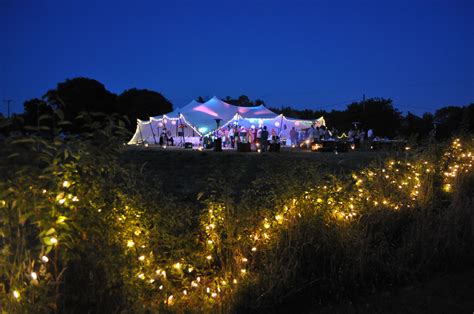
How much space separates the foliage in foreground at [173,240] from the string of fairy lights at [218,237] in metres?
0.01

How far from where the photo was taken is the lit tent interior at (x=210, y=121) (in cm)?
2628

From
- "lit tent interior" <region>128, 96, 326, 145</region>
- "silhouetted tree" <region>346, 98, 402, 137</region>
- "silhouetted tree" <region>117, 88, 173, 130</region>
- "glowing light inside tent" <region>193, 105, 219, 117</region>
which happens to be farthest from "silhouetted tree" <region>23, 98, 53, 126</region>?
"silhouetted tree" <region>117, 88, 173, 130</region>

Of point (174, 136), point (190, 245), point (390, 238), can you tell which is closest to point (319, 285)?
point (190, 245)

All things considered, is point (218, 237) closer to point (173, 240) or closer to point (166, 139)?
point (173, 240)

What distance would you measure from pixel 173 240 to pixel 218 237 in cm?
55

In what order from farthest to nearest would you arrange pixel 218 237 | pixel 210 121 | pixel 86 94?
pixel 86 94 → pixel 210 121 → pixel 218 237

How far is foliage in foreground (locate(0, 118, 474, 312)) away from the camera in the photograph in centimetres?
231

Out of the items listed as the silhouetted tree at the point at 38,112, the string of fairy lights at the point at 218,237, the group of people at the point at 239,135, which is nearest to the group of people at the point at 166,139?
the group of people at the point at 239,135

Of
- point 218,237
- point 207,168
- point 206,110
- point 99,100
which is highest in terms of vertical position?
point 99,100

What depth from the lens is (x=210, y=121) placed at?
26.8 m

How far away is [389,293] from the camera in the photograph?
3.41 metres

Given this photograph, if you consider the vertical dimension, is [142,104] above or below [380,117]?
above

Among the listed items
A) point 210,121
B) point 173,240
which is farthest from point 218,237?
Answer: point 210,121

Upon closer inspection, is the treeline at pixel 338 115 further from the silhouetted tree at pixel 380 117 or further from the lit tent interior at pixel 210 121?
the lit tent interior at pixel 210 121
